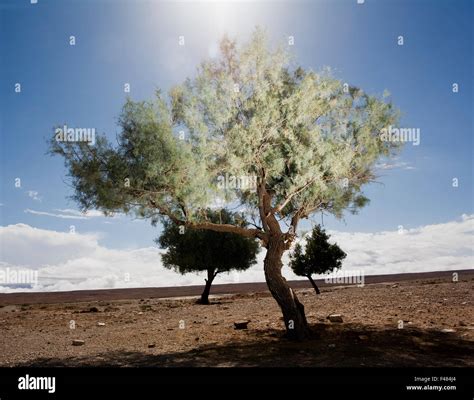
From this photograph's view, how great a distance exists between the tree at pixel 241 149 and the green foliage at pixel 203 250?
2119cm

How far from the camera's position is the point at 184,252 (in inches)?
1489

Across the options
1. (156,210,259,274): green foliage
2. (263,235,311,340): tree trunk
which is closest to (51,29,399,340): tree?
(263,235,311,340): tree trunk

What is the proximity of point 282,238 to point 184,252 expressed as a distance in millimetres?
22874

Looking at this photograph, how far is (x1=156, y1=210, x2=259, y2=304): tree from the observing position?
123ft

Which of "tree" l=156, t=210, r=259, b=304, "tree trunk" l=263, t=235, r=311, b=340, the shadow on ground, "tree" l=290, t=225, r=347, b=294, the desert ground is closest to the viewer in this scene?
the shadow on ground

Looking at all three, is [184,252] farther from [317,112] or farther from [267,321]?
[317,112]

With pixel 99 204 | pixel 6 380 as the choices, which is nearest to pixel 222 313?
pixel 99 204

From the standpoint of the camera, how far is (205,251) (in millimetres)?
37438

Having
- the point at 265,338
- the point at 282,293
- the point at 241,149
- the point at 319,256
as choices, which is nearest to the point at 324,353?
the point at 282,293

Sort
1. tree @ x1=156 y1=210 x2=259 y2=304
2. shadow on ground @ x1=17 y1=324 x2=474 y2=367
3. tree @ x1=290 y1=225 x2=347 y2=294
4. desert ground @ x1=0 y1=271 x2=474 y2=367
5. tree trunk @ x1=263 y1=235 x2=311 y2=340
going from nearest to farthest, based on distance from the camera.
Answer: shadow on ground @ x1=17 y1=324 x2=474 y2=367
desert ground @ x1=0 y1=271 x2=474 y2=367
tree trunk @ x1=263 y1=235 x2=311 y2=340
tree @ x1=156 y1=210 x2=259 y2=304
tree @ x1=290 y1=225 x2=347 y2=294

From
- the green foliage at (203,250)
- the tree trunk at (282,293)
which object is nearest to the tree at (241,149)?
the tree trunk at (282,293)

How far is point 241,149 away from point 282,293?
5.34 metres

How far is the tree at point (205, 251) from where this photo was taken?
3738cm

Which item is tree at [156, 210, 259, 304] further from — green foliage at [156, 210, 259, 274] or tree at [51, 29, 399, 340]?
tree at [51, 29, 399, 340]
